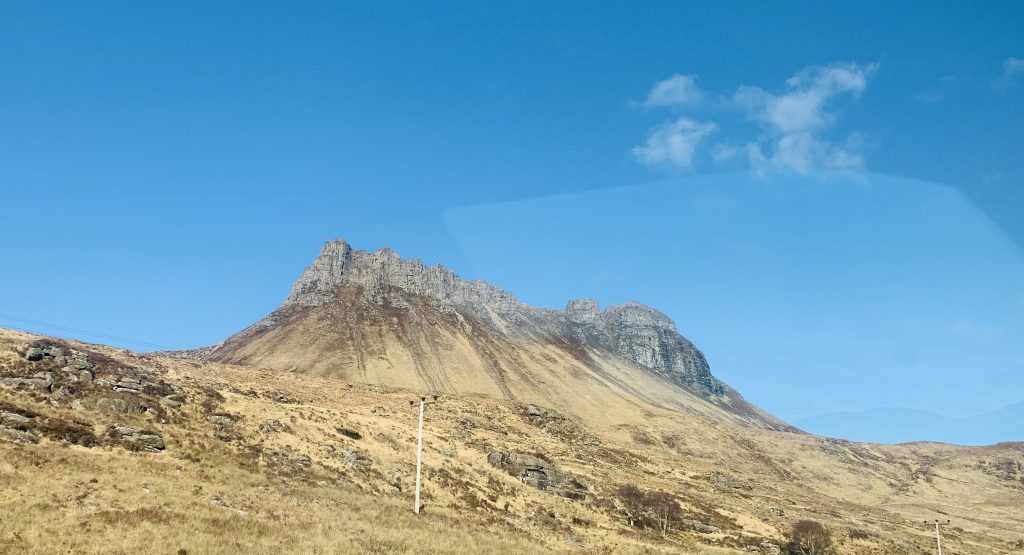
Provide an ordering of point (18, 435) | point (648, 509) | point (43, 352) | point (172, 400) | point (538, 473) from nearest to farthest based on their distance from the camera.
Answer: point (18, 435)
point (172, 400)
point (43, 352)
point (538, 473)
point (648, 509)

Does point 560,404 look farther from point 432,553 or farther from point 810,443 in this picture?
point 432,553

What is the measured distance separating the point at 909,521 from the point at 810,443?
82445 mm

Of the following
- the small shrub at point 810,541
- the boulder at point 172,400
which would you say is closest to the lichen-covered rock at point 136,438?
the boulder at point 172,400

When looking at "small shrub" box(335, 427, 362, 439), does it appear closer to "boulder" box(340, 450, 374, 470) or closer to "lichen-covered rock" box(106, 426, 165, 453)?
"boulder" box(340, 450, 374, 470)

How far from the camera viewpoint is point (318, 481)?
148 feet

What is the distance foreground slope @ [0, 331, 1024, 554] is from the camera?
2939 centimetres

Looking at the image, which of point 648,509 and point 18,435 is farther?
point 648,509

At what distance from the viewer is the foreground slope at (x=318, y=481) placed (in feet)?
96.4

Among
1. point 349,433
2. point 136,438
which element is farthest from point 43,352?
point 349,433

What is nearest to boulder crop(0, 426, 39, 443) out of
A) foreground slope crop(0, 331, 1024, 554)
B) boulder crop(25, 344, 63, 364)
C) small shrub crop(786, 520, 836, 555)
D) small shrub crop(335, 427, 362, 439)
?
foreground slope crop(0, 331, 1024, 554)

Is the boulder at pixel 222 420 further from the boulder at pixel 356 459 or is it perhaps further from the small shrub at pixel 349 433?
the small shrub at pixel 349 433

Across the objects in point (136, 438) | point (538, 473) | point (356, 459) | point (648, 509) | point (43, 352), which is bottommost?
point (648, 509)

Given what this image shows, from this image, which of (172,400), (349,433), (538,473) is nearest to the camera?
(172,400)

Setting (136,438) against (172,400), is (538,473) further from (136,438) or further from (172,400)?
(136,438)
